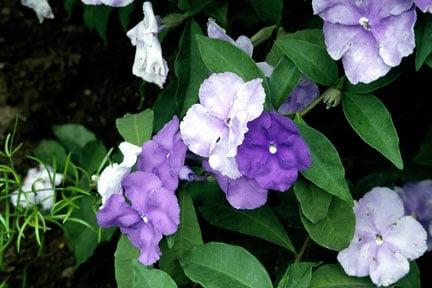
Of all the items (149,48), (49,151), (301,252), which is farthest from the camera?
(49,151)

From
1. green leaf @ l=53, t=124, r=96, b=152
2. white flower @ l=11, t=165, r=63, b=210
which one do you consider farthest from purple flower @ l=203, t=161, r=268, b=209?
green leaf @ l=53, t=124, r=96, b=152

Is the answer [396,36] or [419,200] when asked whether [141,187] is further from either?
[419,200]

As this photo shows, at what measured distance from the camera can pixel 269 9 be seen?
1.54m

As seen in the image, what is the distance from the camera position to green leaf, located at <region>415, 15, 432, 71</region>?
130 centimetres

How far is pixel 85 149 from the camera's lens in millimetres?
2000

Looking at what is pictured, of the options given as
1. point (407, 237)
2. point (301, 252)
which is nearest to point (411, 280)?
point (407, 237)

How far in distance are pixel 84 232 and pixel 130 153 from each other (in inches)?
22.8

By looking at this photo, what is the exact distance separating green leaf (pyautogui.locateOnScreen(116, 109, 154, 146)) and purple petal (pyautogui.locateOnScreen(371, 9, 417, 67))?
42cm

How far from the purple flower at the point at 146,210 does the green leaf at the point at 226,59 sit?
0.65ft

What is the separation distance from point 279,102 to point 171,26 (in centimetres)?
34

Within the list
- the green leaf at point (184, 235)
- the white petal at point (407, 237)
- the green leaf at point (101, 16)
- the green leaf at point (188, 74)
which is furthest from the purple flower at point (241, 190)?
the green leaf at point (101, 16)

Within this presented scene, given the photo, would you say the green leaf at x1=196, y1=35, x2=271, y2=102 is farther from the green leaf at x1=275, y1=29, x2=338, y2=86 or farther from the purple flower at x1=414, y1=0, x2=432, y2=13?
the purple flower at x1=414, y1=0, x2=432, y2=13

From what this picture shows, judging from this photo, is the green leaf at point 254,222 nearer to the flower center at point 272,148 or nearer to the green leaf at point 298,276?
the green leaf at point 298,276

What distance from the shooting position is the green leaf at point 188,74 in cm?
150
